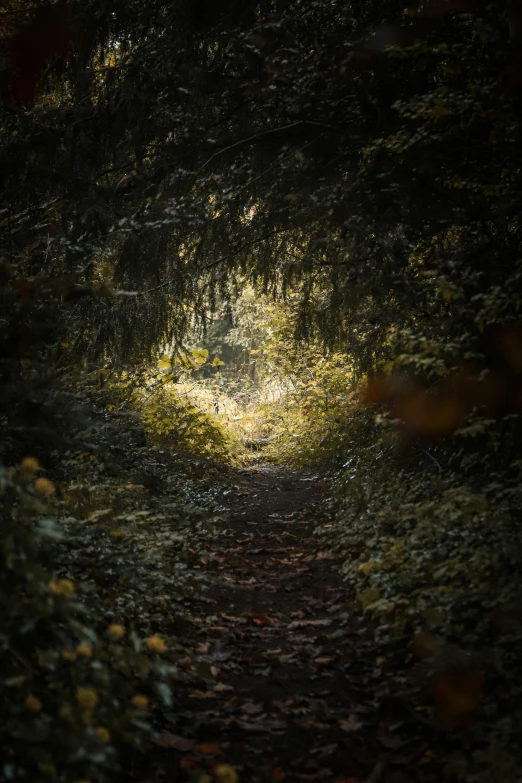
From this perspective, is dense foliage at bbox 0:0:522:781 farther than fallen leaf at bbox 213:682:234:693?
Yes

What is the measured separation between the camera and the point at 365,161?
5648mm

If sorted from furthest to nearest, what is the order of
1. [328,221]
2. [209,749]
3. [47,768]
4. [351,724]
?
[328,221] < [351,724] < [209,749] < [47,768]

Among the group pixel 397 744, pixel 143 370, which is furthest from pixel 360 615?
pixel 143 370

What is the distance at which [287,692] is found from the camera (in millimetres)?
3449

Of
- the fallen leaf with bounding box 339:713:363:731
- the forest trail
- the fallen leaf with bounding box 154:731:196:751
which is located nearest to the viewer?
the forest trail

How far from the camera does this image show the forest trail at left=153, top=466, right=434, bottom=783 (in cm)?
280

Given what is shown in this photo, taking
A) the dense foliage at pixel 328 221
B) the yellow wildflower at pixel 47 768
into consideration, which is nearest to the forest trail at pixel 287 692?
the dense foliage at pixel 328 221

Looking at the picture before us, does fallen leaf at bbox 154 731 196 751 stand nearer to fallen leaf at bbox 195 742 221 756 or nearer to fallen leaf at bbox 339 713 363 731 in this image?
fallen leaf at bbox 195 742 221 756

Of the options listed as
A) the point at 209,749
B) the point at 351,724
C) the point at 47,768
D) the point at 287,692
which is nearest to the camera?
the point at 47,768

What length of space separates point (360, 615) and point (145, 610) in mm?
1494

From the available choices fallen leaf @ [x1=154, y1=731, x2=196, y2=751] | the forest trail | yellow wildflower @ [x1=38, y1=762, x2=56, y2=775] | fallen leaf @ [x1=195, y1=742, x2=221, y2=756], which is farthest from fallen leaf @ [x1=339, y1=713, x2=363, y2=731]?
yellow wildflower @ [x1=38, y1=762, x2=56, y2=775]

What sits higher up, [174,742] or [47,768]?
[174,742]

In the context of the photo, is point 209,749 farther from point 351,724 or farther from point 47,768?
point 47,768

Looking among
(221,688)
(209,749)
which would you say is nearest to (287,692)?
(221,688)
